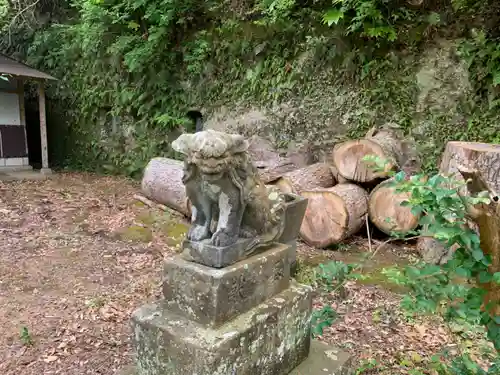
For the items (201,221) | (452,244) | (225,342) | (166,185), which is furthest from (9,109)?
(452,244)

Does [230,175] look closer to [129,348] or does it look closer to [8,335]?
[129,348]

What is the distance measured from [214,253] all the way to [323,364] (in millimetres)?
1079

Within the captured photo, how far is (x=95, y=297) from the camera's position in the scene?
12.5 ft

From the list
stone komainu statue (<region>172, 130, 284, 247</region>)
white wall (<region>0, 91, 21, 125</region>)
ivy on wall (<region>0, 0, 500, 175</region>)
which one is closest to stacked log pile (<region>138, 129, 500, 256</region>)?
ivy on wall (<region>0, 0, 500, 175</region>)

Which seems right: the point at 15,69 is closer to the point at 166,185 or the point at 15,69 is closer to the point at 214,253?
the point at 166,185

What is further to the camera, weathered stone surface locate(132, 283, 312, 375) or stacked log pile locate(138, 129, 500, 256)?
stacked log pile locate(138, 129, 500, 256)

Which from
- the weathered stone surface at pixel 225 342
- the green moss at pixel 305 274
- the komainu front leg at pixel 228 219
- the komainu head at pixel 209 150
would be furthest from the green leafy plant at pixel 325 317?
the green moss at pixel 305 274

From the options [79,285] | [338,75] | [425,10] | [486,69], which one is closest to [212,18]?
[338,75]

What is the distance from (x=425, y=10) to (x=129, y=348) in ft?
18.2

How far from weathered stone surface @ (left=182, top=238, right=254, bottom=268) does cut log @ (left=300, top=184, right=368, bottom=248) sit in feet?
8.97

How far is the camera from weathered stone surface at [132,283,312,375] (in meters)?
1.95

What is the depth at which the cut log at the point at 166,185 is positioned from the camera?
19.9 feet

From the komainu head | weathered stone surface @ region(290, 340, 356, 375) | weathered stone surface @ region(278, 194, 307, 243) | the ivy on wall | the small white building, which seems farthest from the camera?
the small white building

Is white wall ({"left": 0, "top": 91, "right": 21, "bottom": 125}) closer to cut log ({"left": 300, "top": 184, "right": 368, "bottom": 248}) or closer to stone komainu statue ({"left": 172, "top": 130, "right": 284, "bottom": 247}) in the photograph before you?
cut log ({"left": 300, "top": 184, "right": 368, "bottom": 248})
